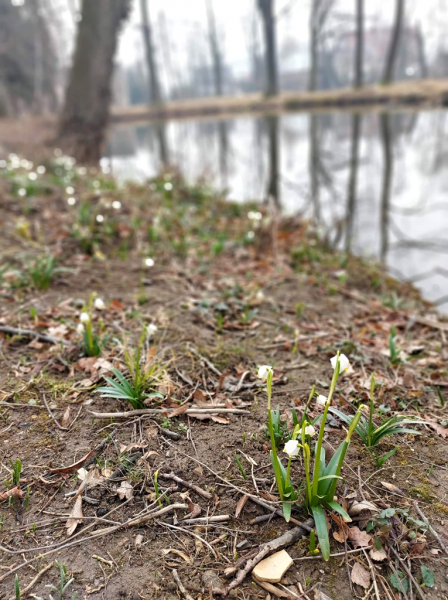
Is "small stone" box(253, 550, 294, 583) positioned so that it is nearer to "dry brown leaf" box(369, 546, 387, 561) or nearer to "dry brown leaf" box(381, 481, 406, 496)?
"dry brown leaf" box(369, 546, 387, 561)

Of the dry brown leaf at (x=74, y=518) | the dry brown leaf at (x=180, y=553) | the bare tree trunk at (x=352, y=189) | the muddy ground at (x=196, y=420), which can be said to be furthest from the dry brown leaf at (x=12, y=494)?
the bare tree trunk at (x=352, y=189)

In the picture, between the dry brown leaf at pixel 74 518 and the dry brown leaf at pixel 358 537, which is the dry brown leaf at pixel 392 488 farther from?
the dry brown leaf at pixel 74 518

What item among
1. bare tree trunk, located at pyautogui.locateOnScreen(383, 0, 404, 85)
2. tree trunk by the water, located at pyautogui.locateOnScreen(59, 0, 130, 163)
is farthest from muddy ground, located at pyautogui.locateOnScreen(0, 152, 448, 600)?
bare tree trunk, located at pyautogui.locateOnScreen(383, 0, 404, 85)

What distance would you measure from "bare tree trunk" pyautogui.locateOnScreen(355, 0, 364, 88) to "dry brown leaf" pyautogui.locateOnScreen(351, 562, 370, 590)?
104 ft

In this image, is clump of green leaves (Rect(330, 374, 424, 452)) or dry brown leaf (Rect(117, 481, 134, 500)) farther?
clump of green leaves (Rect(330, 374, 424, 452))

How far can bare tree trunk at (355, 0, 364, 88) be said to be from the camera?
28.6m

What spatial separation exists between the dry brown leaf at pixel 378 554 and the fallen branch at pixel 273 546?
23 centimetres

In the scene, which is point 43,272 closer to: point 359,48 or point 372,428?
point 372,428

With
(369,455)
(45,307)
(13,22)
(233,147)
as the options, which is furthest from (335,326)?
(13,22)

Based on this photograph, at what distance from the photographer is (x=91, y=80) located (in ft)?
37.2

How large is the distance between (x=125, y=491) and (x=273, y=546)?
2.15 ft

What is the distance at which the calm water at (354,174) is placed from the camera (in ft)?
19.7

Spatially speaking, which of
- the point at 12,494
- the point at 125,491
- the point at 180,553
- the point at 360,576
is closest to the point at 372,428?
the point at 360,576

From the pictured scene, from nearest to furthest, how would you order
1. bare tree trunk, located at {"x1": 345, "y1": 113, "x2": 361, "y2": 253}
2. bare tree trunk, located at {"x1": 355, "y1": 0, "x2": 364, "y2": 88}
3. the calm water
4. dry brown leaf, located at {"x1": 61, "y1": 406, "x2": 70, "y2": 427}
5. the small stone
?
the small stone → dry brown leaf, located at {"x1": 61, "y1": 406, "x2": 70, "y2": 427} → the calm water → bare tree trunk, located at {"x1": 345, "y1": 113, "x2": 361, "y2": 253} → bare tree trunk, located at {"x1": 355, "y1": 0, "x2": 364, "y2": 88}
